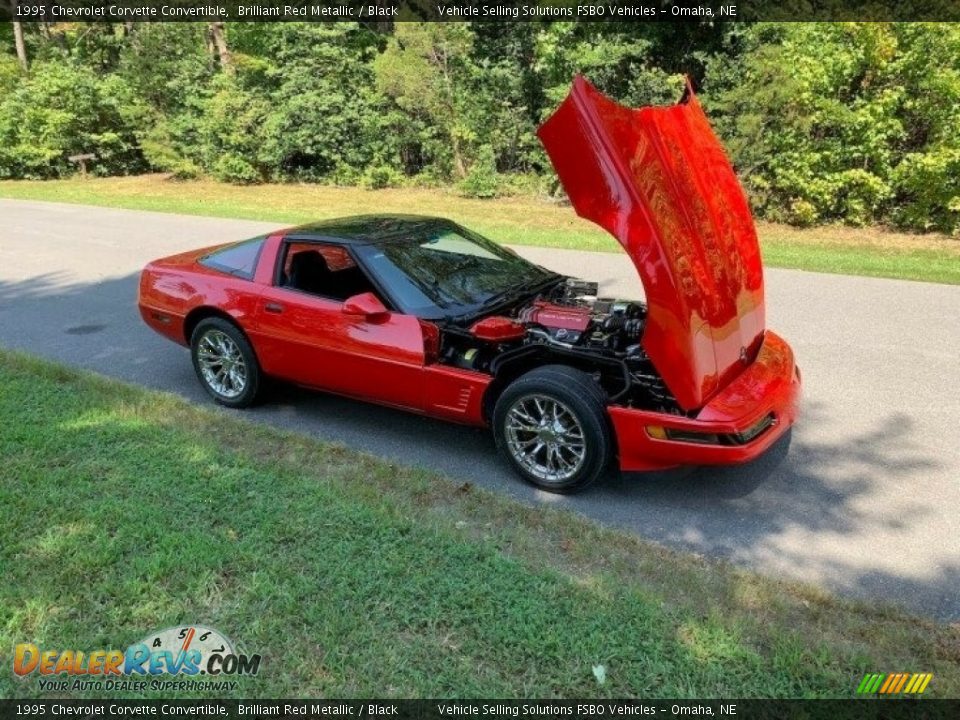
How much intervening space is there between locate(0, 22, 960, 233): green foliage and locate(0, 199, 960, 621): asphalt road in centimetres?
484

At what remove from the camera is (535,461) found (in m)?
4.28

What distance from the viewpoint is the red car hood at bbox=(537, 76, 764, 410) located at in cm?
371

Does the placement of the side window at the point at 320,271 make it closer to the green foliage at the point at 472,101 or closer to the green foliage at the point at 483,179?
the green foliage at the point at 472,101

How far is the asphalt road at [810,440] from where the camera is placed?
368 centimetres

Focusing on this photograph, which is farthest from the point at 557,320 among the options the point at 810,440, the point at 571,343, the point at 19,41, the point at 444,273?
the point at 19,41

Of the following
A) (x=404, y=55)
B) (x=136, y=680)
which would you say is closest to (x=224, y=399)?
(x=136, y=680)

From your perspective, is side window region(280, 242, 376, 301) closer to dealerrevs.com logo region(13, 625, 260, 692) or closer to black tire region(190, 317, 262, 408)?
black tire region(190, 317, 262, 408)

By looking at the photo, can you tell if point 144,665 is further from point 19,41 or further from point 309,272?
point 19,41

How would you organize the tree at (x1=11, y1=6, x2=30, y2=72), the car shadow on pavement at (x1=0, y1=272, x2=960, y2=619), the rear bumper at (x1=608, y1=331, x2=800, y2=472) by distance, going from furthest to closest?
the tree at (x1=11, y1=6, x2=30, y2=72), the rear bumper at (x1=608, y1=331, x2=800, y2=472), the car shadow on pavement at (x1=0, y1=272, x2=960, y2=619)

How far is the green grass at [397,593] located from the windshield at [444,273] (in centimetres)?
114

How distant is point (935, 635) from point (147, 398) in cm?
494

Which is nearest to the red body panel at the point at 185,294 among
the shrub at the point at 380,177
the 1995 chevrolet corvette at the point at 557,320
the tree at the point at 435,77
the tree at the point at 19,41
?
the 1995 chevrolet corvette at the point at 557,320

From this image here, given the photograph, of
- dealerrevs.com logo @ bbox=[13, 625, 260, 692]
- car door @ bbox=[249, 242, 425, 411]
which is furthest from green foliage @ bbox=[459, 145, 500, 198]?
dealerrevs.com logo @ bbox=[13, 625, 260, 692]

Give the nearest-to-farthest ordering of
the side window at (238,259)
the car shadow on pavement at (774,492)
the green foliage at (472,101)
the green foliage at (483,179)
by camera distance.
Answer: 1. the car shadow on pavement at (774,492)
2. the side window at (238,259)
3. the green foliage at (472,101)
4. the green foliage at (483,179)
